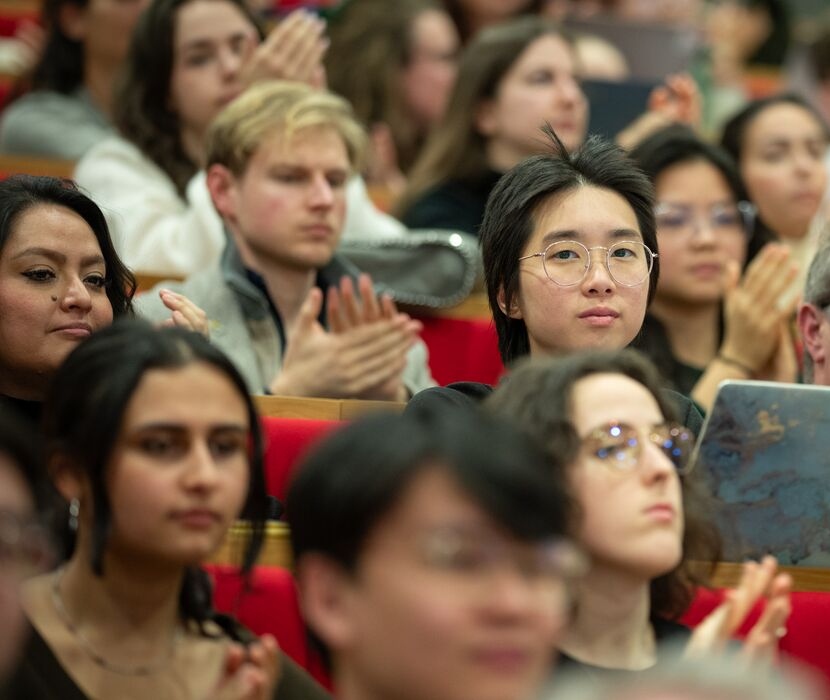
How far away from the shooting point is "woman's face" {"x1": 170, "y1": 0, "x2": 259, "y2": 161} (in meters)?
2.99

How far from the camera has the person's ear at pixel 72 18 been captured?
10.9ft

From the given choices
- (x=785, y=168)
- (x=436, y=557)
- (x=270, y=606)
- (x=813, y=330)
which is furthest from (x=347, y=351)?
(x=436, y=557)

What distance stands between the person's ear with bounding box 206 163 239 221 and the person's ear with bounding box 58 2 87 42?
2.96 ft

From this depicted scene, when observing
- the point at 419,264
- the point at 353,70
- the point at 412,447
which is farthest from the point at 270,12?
the point at 412,447

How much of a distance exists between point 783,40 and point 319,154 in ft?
10.6

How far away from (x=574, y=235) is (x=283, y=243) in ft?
2.13

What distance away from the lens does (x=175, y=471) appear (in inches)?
53.4

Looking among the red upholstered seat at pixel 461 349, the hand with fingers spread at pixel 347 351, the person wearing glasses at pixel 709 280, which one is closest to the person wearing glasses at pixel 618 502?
the hand with fingers spread at pixel 347 351

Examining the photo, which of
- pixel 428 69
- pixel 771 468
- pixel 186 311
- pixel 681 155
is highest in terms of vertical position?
pixel 428 69

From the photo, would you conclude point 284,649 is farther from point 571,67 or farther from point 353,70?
point 353,70

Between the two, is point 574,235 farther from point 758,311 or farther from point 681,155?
point 681,155

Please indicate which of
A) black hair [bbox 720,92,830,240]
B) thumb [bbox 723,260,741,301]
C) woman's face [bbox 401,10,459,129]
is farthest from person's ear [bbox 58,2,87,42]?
thumb [bbox 723,260,741,301]

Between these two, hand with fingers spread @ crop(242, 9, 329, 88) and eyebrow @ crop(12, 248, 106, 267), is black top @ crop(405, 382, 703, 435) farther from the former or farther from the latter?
hand with fingers spread @ crop(242, 9, 329, 88)

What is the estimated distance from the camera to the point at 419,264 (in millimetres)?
2738
